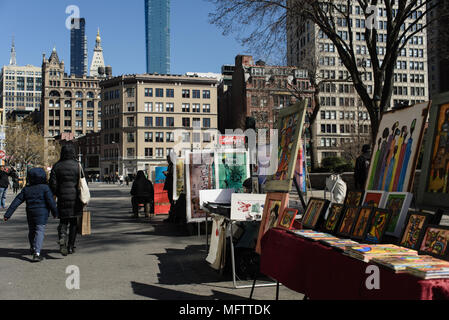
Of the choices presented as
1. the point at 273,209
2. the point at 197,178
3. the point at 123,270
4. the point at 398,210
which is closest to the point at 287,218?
the point at 273,209

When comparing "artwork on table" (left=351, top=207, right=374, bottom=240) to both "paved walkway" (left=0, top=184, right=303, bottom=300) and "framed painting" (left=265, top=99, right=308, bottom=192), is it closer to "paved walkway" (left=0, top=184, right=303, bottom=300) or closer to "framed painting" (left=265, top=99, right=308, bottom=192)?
"framed painting" (left=265, top=99, right=308, bottom=192)

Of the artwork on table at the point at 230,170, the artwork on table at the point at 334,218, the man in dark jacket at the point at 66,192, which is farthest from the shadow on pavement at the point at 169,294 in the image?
the artwork on table at the point at 230,170

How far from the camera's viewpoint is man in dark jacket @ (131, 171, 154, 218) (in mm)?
15673

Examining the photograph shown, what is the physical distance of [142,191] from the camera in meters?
15.9

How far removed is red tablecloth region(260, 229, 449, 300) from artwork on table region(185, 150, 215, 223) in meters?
6.19

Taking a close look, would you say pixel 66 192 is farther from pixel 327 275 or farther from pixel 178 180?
pixel 327 275

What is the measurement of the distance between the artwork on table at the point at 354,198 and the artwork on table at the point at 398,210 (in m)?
0.57

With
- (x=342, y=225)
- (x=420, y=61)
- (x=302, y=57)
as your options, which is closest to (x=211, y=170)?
(x=342, y=225)

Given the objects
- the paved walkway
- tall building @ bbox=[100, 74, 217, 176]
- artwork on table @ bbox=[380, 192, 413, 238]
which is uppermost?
tall building @ bbox=[100, 74, 217, 176]

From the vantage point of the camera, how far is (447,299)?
8.29ft

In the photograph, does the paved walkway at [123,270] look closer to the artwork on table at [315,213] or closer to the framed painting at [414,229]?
the artwork on table at [315,213]

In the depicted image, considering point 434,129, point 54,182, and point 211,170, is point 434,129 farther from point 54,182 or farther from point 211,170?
point 211,170

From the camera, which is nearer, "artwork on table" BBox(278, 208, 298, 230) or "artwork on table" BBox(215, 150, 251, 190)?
"artwork on table" BBox(278, 208, 298, 230)

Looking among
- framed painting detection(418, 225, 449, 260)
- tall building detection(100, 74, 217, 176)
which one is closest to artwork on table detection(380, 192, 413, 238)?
framed painting detection(418, 225, 449, 260)
